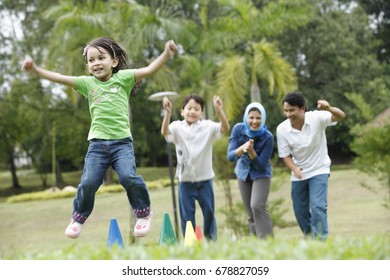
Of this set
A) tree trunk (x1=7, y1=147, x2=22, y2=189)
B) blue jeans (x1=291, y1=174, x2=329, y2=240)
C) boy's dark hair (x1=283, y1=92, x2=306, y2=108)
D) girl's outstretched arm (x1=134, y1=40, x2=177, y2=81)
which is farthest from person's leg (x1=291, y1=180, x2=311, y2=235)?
tree trunk (x1=7, y1=147, x2=22, y2=189)

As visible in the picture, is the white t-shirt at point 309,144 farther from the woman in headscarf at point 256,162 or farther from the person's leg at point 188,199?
the person's leg at point 188,199

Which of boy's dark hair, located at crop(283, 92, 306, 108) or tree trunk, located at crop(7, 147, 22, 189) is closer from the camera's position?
boy's dark hair, located at crop(283, 92, 306, 108)

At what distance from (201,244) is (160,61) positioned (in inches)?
58.2

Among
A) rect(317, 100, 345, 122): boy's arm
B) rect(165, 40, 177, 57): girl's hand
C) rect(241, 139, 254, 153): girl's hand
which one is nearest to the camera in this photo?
rect(165, 40, 177, 57): girl's hand

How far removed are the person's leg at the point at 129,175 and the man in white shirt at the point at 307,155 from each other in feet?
5.75

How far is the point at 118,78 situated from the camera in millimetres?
4730

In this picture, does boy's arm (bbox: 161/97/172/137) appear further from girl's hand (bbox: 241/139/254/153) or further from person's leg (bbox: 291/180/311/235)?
person's leg (bbox: 291/180/311/235)

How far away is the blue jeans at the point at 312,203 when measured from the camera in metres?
5.71

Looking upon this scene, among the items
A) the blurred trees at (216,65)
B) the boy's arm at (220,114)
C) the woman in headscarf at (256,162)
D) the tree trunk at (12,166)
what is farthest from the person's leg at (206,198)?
the tree trunk at (12,166)

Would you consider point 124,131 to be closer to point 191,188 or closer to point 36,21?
point 191,188

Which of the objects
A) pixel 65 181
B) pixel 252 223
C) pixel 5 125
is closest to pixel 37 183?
pixel 65 181

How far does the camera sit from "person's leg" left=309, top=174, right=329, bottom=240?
5695mm
